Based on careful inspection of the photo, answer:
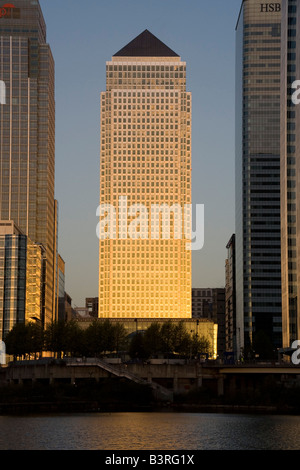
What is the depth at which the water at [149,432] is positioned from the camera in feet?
334

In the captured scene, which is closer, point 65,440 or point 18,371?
point 65,440

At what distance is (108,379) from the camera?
185625 mm

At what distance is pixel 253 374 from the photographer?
654 feet

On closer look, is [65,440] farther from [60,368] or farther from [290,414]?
[60,368]

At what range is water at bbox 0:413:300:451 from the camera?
10188 centimetres

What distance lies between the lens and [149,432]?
116 meters

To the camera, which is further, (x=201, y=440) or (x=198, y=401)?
(x=198, y=401)

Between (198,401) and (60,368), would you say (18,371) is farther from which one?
(198,401)

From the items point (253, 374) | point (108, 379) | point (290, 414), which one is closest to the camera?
point (290, 414)
